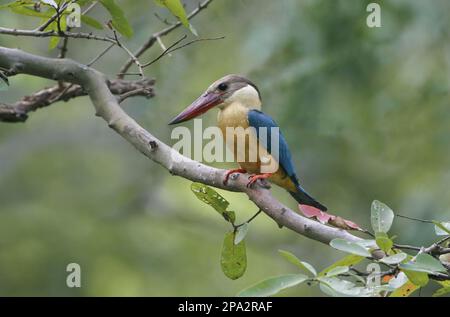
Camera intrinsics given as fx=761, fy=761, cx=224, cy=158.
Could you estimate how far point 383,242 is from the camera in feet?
7.34

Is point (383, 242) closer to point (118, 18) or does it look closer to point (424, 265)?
point (424, 265)

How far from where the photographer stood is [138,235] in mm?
8891

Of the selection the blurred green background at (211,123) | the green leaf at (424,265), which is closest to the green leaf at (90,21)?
the green leaf at (424,265)

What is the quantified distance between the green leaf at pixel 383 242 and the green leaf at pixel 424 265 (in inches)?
2.6

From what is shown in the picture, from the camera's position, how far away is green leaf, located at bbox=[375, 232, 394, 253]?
7.32 ft

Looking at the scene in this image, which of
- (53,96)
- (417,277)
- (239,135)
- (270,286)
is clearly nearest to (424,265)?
(417,277)

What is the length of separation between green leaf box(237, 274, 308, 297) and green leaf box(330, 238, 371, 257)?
0.16 m

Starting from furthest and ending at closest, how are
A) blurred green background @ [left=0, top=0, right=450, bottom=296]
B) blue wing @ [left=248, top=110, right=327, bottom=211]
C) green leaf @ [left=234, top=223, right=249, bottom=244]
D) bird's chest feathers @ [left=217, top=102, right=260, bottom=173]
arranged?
blurred green background @ [left=0, top=0, right=450, bottom=296]
blue wing @ [left=248, top=110, right=327, bottom=211]
bird's chest feathers @ [left=217, top=102, right=260, bottom=173]
green leaf @ [left=234, top=223, right=249, bottom=244]

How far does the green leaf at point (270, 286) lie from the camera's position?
6.84 ft

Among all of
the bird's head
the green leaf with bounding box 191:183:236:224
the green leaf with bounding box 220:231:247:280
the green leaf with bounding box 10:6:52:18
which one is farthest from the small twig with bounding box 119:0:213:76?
the green leaf with bounding box 220:231:247:280

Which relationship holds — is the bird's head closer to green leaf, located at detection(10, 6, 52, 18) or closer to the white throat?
the white throat

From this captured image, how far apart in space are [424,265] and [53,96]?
240 centimetres

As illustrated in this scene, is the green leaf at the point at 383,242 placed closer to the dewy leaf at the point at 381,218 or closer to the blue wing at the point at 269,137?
the dewy leaf at the point at 381,218

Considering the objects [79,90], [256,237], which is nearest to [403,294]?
[79,90]
